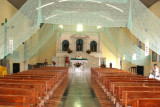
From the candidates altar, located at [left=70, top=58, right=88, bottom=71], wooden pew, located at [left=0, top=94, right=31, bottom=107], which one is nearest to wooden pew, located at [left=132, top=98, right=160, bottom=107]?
wooden pew, located at [left=0, top=94, right=31, bottom=107]

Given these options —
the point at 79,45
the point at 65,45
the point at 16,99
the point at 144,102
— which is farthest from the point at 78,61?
the point at 144,102

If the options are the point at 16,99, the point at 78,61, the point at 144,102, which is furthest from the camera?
the point at 78,61

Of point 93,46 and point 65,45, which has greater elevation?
point 65,45

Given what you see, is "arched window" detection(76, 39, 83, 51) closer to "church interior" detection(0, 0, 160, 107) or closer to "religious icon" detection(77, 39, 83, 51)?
"religious icon" detection(77, 39, 83, 51)

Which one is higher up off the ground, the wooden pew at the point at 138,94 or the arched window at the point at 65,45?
the arched window at the point at 65,45

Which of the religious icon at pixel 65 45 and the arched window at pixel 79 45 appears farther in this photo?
the religious icon at pixel 65 45

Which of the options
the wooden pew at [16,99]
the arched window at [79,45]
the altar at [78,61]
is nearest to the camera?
the wooden pew at [16,99]

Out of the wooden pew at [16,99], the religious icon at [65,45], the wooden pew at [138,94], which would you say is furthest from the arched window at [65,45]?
the wooden pew at [16,99]

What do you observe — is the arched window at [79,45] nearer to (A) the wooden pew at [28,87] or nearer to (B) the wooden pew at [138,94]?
(A) the wooden pew at [28,87]

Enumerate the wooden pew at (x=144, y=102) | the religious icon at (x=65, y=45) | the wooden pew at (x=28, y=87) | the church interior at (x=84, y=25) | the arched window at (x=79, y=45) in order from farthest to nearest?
the religious icon at (x=65, y=45) < the arched window at (x=79, y=45) < the church interior at (x=84, y=25) < the wooden pew at (x=28, y=87) < the wooden pew at (x=144, y=102)

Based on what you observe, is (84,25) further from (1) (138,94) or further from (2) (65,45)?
(2) (65,45)

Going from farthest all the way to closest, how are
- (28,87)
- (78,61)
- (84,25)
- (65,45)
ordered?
(65,45)
(78,61)
(84,25)
(28,87)

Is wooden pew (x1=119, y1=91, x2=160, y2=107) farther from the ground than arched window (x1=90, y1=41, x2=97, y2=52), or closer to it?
closer to it

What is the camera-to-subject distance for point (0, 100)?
9.25 feet
